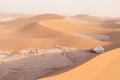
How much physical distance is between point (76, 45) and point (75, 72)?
6.13 metres

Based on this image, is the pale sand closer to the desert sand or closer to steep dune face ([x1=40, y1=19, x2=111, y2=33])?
the desert sand

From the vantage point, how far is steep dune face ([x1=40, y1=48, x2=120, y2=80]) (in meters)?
5.65

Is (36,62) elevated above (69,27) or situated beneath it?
situated beneath

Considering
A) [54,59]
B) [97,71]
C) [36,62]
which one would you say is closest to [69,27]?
[54,59]

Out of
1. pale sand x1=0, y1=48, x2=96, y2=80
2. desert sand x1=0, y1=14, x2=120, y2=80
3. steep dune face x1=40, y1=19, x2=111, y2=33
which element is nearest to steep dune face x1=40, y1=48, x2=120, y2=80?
desert sand x1=0, y1=14, x2=120, y2=80

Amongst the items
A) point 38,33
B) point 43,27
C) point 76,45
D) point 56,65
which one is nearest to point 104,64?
point 56,65

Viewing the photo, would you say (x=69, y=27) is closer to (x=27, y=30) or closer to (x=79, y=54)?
(x=27, y=30)

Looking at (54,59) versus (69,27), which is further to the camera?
(69,27)

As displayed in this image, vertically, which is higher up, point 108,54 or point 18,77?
point 108,54

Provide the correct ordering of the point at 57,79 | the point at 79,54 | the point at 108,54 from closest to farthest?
1. the point at 57,79
2. the point at 108,54
3. the point at 79,54

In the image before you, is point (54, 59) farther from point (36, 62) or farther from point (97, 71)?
point (97, 71)

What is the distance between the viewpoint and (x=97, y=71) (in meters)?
5.90

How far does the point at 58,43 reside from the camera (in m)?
12.5

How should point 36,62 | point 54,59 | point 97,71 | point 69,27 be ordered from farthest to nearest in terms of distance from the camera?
point 69,27
point 54,59
point 36,62
point 97,71
